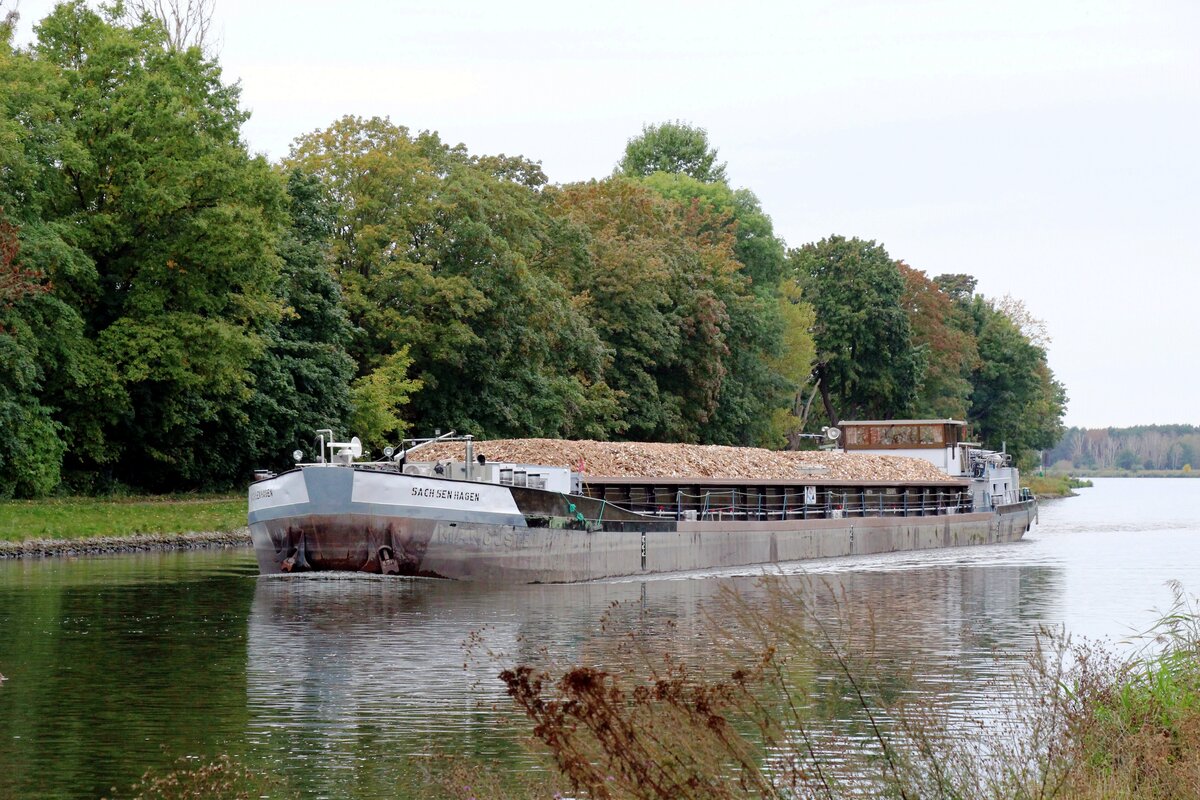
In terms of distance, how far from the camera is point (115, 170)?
150 feet

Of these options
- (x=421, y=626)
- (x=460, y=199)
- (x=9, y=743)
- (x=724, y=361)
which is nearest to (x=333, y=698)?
(x=9, y=743)

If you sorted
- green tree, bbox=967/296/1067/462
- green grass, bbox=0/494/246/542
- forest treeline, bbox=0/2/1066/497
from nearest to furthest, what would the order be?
1. green grass, bbox=0/494/246/542
2. forest treeline, bbox=0/2/1066/497
3. green tree, bbox=967/296/1067/462

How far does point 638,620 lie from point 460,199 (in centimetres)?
3820

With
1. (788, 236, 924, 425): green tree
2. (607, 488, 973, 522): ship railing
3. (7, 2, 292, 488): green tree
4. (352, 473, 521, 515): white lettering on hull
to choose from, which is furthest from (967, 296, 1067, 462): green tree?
(352, 473, 521, 515): white lettering on hull

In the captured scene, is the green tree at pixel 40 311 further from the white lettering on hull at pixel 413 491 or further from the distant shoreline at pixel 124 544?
the white lettering on hull at pixel 413 491

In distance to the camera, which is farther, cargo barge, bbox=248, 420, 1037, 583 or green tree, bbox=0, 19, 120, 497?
green tree, bbox=0, 19, 120, 497

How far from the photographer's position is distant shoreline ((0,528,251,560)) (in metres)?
37.1

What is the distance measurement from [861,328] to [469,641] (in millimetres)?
78300

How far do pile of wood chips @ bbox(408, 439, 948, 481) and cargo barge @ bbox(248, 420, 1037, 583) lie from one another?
1.65ft

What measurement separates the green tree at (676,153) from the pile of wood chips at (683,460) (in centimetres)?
6113

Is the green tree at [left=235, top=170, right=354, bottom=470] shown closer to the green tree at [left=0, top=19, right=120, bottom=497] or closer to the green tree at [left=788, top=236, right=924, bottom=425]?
the green tree at [left=0, top=19, right=120, bottom=497]

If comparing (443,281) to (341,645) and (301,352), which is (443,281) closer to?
(301,352)

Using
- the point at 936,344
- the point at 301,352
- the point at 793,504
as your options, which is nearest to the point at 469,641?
the point at 793,504

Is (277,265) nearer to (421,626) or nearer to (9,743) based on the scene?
(421,626)
